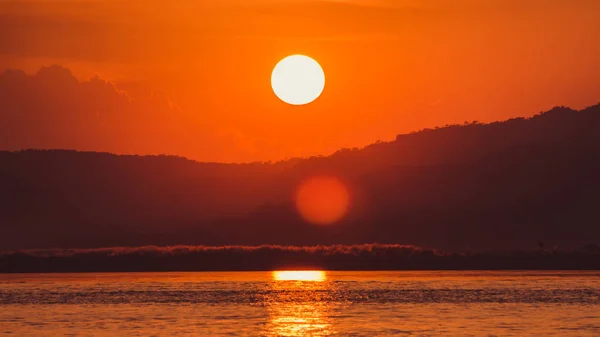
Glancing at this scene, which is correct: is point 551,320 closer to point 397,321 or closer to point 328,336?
→ point 397,321

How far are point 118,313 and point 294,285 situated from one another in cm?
4942

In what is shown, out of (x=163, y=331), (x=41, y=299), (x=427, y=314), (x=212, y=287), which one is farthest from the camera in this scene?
(x=212, y=287)

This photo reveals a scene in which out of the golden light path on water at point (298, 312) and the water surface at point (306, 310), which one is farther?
the water surface at point (306, 310)

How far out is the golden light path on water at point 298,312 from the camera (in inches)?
2726

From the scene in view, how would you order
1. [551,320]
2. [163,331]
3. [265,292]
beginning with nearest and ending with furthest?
1. [163,331]
2. [551,320]
3. [265,292]

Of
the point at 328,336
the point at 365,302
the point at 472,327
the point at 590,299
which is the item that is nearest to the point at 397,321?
the point at 472,327

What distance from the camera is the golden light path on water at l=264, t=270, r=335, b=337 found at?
69.2m

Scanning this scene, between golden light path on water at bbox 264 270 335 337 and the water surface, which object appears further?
the water surface

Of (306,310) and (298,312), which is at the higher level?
(306,310)

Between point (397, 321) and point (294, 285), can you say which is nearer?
point (397, 321)

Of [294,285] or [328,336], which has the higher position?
[294,285]

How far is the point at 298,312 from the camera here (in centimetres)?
8762

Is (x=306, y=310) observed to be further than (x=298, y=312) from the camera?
Yes

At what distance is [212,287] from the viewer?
12950 centimetres
